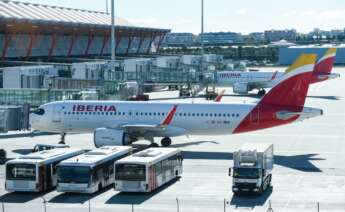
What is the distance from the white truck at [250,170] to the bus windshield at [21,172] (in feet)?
36.5

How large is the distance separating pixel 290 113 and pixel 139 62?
6509cm

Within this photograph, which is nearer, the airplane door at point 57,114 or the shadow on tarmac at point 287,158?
the shadow on tarmac at point 287,158

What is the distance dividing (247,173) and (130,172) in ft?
21.0

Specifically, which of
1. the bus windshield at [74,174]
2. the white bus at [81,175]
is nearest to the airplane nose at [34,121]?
the white bus at [81,175]

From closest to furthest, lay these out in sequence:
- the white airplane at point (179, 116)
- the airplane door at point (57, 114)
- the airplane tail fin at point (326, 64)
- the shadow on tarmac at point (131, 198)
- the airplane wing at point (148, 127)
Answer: the shadow on tarmac at point (131, 198) → the white airplane at point (179, 116) → the airplane wing at point (148, 127) → the airplane door at point (57, 114) → the airplane tail fin at point (326, 64)

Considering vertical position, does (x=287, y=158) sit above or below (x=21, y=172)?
below

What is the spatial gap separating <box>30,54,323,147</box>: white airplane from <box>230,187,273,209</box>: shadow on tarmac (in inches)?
610

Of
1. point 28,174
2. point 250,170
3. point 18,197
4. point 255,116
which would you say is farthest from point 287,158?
point 18,197

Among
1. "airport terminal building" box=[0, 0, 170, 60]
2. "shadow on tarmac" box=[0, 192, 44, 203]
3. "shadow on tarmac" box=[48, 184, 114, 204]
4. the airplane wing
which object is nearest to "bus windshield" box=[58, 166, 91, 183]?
"shadow on tarmac" box=[48, 184, 114, 204]

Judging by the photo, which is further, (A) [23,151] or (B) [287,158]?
(A) [23,151]

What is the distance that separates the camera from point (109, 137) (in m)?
53.6

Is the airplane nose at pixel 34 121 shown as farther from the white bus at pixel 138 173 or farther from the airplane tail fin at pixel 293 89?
the white bus at pixel 138 173

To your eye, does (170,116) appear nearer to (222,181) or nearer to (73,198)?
(222,181)

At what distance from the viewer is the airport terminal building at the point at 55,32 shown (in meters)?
109
